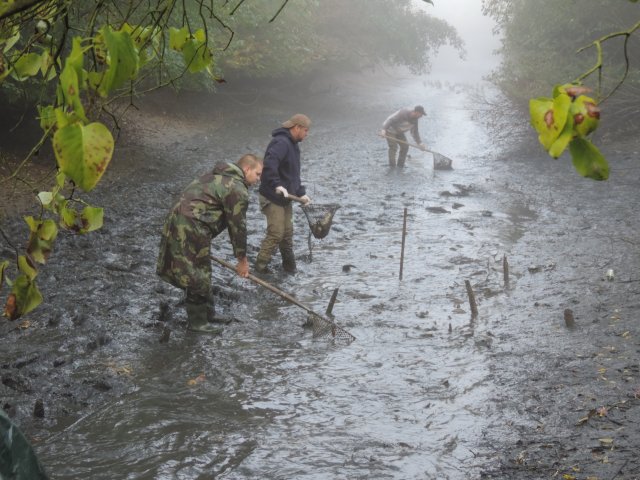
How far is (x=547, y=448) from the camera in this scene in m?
5.71

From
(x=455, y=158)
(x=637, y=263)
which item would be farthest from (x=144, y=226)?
(x=455, y=158)

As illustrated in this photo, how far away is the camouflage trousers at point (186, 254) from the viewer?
7816 mm

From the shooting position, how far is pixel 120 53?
1710mm

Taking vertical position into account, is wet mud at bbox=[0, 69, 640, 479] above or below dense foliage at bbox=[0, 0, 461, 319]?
below

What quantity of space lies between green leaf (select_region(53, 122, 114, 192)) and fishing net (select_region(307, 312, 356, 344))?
22.2ft

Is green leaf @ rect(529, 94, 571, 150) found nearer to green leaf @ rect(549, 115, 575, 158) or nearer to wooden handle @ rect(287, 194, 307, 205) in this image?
green leaf @ rect(549, 115, 575, 158)

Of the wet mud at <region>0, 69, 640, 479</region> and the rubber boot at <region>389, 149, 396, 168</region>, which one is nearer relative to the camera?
the wet mud at <region>0, 69, 640, 479</region>

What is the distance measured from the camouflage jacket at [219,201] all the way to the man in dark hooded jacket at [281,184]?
1989 mm

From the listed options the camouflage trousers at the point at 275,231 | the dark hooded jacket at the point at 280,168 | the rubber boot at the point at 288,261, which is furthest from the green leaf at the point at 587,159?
the rubber boot at the point at 288,261

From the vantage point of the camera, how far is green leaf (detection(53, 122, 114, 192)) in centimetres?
163

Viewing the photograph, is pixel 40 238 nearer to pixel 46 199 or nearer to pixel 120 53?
pixel 46 199

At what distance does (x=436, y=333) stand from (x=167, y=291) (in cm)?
340

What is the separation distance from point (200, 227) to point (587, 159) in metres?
6.50

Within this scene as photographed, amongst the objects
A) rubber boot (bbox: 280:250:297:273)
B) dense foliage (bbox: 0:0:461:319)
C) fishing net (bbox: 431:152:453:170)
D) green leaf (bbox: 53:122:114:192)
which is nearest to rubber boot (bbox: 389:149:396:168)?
fishing net (bbox: 431:152:453:170)
